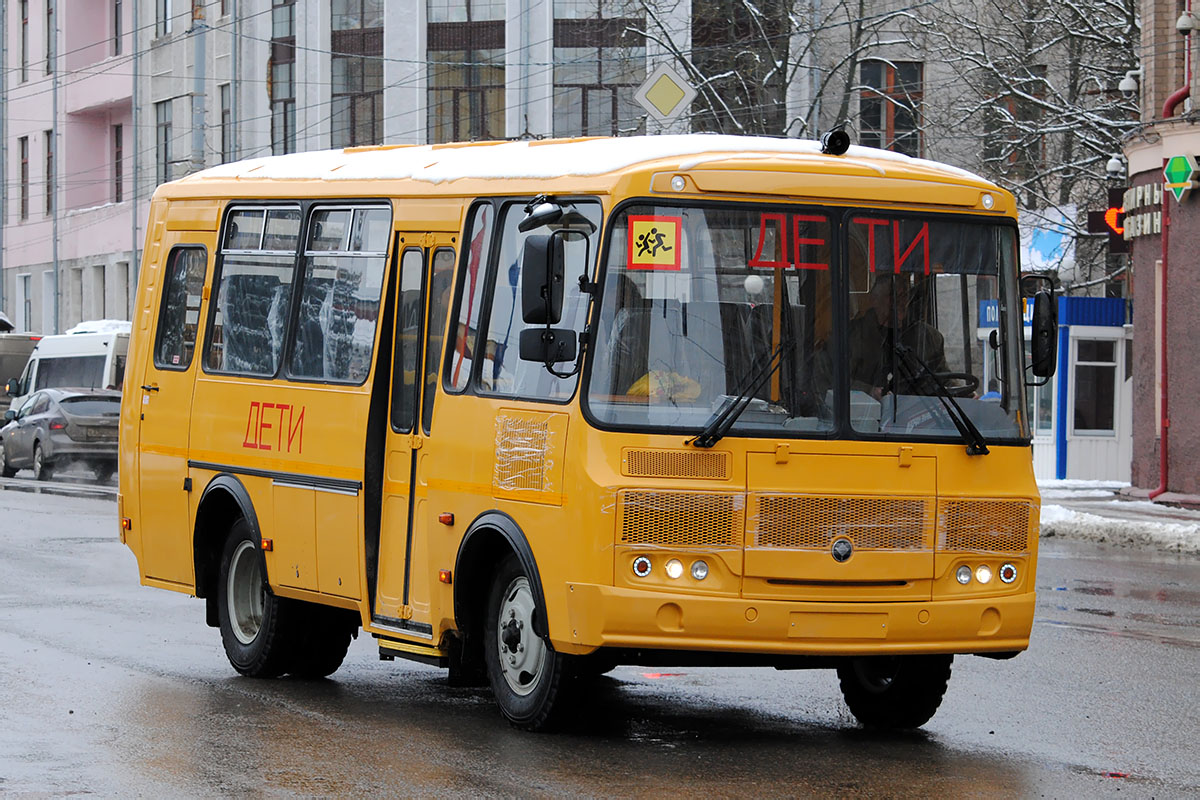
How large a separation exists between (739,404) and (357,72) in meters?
40.7

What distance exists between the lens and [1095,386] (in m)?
31.6

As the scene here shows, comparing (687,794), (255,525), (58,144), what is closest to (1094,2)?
(255,525)

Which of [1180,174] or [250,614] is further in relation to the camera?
[1180,174]

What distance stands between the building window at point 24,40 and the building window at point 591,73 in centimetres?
2455

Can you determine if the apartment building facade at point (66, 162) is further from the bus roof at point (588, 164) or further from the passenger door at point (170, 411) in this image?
the bus roof at point (588, 164)

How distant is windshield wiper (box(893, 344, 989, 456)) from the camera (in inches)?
364

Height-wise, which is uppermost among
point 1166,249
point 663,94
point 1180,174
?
point 663,94

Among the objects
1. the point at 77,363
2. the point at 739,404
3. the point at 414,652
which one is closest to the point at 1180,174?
the point at 414,652

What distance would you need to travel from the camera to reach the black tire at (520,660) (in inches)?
363

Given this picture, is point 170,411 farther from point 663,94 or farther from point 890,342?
point 663,94

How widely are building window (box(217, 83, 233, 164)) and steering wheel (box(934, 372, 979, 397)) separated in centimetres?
4102

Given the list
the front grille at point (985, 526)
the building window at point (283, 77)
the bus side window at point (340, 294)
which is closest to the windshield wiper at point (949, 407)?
the front grille at point (985, 526)

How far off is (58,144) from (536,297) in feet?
181

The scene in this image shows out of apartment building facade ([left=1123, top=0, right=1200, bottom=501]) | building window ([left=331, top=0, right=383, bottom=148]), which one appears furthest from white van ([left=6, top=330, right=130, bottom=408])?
apartment building facade ([left=1123, top=0, right=1200, bottom=501])
